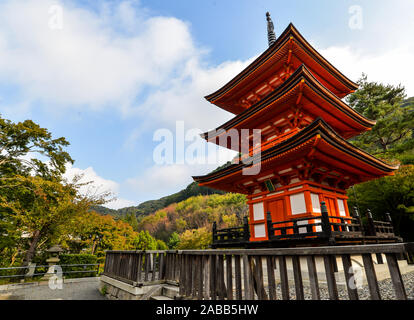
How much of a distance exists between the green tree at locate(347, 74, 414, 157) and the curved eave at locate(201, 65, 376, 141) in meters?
11.8

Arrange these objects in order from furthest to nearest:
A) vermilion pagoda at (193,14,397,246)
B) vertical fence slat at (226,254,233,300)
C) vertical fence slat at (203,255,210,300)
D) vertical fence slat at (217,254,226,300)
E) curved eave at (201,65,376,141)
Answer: curved eave at (201,65,376,141) < vermilion pagoda at (193,14,397,246) < vertical fence slat at (203,255,210,300) < vertical fence slat at (217,254,226,300) < vertical fence slat at (226,254,233,300)

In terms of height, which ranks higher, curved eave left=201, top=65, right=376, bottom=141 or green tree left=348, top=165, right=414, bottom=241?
curved eave left=201, top=65, right=376, bottom=141

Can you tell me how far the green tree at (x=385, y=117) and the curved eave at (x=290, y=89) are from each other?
1178cm

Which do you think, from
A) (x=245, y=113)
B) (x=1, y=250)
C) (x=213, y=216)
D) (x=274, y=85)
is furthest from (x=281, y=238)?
(x=213, y=216)

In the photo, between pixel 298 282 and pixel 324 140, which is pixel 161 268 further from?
pixel 324 140

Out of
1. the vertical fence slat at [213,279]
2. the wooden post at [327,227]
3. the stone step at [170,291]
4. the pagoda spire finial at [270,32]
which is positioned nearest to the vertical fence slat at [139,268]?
the stone step at [170,291]

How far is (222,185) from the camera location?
35.8 ft

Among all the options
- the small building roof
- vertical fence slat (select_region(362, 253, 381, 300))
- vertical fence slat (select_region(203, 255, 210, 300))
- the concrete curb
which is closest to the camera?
vertical fence slat (select_region(362, 253, 381, 300))

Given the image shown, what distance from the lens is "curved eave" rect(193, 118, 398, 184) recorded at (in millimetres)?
6773

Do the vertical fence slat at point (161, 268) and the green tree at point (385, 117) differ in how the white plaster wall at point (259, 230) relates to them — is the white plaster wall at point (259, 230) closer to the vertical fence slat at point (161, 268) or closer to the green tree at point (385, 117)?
the vertical fence slat at point (161, 268)

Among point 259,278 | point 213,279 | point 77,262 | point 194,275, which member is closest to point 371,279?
point 259,278

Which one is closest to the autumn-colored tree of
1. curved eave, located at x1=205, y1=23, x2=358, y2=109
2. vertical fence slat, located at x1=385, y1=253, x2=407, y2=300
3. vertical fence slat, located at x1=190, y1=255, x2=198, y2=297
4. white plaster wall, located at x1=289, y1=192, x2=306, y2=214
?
curved eave, located at x1=205, y1=23, x2=358, y2=109

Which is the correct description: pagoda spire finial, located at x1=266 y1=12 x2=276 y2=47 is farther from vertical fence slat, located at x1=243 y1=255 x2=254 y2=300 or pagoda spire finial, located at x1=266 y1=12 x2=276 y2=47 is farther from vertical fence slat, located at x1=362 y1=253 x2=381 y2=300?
vertical fence slat, located at x1=362 y1=253 x2=381 y2=300
